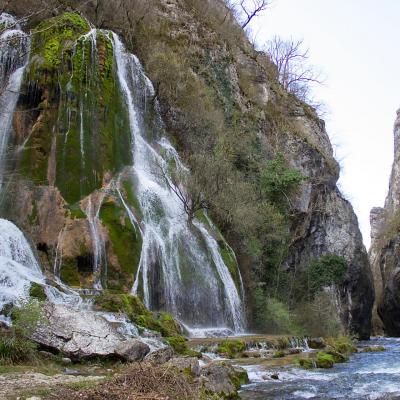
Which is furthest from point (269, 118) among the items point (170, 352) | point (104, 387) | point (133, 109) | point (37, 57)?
point (104, 387)

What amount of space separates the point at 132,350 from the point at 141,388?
394 cm

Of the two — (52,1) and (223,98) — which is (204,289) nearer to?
(223,98)

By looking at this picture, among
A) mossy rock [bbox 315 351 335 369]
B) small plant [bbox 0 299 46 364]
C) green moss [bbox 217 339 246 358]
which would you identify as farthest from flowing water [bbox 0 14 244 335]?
mossy rock [bbox 315 351 335 369]

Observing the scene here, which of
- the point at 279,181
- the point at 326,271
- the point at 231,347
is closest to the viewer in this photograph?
the point at 231,347

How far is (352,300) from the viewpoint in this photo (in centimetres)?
3625

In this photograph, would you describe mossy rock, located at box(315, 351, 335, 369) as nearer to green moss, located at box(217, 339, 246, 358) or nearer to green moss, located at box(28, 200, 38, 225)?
green moss, located at box(217, 339, 246, 358)

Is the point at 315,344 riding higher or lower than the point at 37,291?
lower

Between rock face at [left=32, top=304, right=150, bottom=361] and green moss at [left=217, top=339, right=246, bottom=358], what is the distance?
3383 millimetres

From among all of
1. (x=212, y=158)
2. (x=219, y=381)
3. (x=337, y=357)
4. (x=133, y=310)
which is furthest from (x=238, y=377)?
(x=212, y=158)

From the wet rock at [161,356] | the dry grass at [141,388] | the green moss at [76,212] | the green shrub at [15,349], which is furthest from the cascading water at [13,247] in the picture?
the dry grass at [141,388]

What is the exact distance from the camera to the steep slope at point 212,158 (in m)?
18.4

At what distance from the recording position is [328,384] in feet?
35.8

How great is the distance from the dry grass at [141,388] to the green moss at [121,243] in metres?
10.5

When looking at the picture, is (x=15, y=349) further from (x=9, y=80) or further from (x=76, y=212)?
(x=9, y=80)
